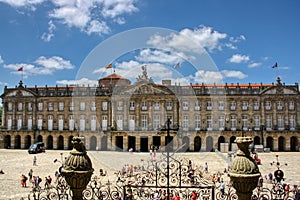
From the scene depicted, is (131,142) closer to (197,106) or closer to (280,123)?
(197,106)

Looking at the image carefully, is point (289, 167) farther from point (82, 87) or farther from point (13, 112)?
point (13, 112)

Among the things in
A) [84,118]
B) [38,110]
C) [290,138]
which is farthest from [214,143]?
[38,110]

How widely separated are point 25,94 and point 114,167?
24.3m

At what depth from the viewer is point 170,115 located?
41094mm

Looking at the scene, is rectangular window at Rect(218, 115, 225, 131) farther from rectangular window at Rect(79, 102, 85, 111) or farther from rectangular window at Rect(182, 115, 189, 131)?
rectangular window at Rect(79, 102, 85, 111)

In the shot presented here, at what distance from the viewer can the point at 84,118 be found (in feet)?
139

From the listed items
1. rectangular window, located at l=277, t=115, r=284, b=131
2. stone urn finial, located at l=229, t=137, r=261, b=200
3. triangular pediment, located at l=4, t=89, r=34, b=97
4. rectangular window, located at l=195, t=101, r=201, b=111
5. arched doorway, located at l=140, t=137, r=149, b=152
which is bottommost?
arched doorway, located at l=140, t=137, r=149, b=152

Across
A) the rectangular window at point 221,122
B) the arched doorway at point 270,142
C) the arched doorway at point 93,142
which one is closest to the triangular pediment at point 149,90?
the rectangular window at point 221,122

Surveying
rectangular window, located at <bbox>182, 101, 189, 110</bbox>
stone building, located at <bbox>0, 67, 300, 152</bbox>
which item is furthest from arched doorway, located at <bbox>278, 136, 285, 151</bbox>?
rectangular window, located at <bbox>182, 101, 189, 110</bbox>

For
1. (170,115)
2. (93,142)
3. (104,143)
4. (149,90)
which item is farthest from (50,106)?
(170,115)

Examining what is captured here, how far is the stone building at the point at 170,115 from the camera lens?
4034 centimetres

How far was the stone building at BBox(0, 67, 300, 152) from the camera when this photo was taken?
40344 mm

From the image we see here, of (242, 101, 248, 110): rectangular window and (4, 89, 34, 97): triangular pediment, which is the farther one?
(4, 89, 34, 97): triangular pediment

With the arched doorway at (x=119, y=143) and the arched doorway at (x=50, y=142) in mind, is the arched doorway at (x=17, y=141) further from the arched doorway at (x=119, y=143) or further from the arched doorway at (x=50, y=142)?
the arched doorway at (x=119, y=143)
